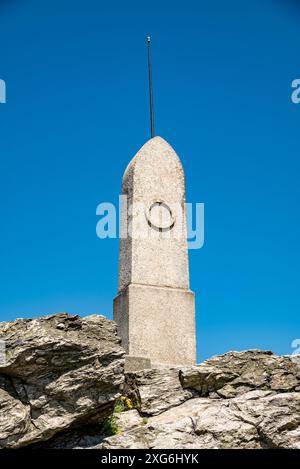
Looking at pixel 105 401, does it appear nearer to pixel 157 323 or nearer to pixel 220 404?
pixel 220 404

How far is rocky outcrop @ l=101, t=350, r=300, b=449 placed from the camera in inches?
411

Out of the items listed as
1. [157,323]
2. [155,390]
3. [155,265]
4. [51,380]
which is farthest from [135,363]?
[155,265]

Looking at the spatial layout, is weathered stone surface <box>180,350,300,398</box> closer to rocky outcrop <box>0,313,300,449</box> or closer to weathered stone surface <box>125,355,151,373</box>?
rocky outcrop <box>0,313,300,449</box>

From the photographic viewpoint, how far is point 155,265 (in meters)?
14.4

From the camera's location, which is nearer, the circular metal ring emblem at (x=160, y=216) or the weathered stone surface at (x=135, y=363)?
the weathered stone surface at (x=135, y=363)

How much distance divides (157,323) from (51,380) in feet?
12.5

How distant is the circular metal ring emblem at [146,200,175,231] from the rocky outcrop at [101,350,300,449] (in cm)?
388

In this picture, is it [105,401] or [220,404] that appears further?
[220,404]

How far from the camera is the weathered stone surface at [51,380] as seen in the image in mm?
10000

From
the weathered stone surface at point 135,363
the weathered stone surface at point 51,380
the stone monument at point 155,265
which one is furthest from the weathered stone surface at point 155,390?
the weathered stone surface at point 51,380

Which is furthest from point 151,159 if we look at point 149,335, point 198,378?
point 198,378

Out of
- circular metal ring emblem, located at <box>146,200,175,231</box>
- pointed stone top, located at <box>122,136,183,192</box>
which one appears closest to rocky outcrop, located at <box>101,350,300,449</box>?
circular metal ring emblem, located at <box>146,200,175,231</box>

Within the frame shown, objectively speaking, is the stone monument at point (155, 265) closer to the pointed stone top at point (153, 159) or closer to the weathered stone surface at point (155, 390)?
the pointed stone top at point (153, 159)

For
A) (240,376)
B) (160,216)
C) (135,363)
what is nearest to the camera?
(240,376)
